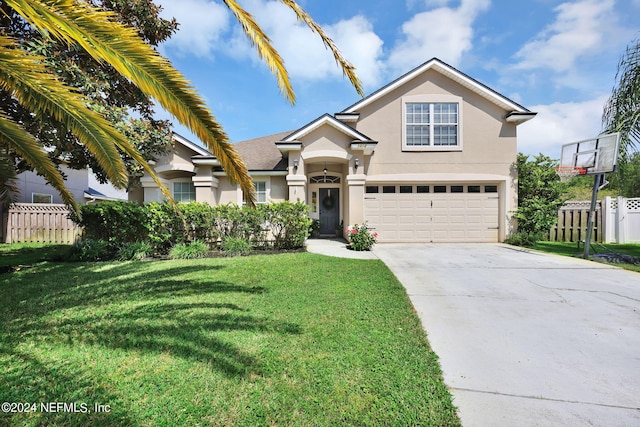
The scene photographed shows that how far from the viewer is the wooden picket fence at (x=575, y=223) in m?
12.1

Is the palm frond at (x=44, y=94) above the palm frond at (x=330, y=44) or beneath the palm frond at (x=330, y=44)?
beneath

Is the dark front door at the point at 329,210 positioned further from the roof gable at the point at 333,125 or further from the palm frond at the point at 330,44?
the palm frond at the point at 330,44

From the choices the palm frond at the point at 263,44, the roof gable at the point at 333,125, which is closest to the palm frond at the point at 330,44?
the palm frond at the point at 263,44

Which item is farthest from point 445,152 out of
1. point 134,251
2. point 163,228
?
point 134,251

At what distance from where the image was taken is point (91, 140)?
11.6 feet

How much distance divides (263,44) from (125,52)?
4.90ft

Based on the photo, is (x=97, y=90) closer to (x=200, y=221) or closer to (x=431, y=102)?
(x=200, y=221)

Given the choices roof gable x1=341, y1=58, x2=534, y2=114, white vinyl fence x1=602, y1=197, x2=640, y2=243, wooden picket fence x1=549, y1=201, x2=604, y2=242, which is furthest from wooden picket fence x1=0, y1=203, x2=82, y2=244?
white vinyl fence x1=602, y1=197, x2=640, y2=243

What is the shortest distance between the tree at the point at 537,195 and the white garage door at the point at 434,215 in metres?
1.06

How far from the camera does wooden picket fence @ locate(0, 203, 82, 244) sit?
12.4 metres

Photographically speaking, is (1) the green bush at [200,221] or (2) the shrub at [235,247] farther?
(1) the green bush at [200,221]

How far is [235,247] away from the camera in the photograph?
941cm

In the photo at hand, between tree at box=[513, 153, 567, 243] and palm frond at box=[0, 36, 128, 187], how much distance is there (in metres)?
13.6

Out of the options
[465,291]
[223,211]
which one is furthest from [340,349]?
[223,211]
